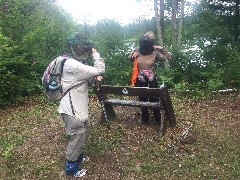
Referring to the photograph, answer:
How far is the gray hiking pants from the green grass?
0.57m

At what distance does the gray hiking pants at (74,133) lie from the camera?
5480 millimetres

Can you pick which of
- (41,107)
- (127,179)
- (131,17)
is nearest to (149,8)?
(131,17)

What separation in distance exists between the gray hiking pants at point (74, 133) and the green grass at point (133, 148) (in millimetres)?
568

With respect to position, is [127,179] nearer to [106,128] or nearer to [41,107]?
[106,128]

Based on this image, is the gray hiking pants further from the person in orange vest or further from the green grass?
the person in orange vest

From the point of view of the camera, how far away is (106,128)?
24.8 feet

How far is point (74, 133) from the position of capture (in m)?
5.54

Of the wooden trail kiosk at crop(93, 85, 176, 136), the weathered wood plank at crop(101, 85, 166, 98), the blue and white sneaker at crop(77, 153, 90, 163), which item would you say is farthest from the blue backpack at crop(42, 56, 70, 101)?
the weathered wood plank at crop(101, 85, 166, 98)

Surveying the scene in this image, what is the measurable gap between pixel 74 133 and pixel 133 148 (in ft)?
5.17

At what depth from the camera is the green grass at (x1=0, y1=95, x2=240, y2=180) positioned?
5.98 meters

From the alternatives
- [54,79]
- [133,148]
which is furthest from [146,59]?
[54,79]

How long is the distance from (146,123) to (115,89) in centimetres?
117

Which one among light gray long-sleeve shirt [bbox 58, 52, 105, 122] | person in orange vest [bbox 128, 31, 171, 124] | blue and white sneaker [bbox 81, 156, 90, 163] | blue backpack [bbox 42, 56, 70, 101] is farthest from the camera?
person in orange vest [bbox 128, 31, 171, 124]

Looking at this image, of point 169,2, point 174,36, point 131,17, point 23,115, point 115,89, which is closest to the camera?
point 115,89
